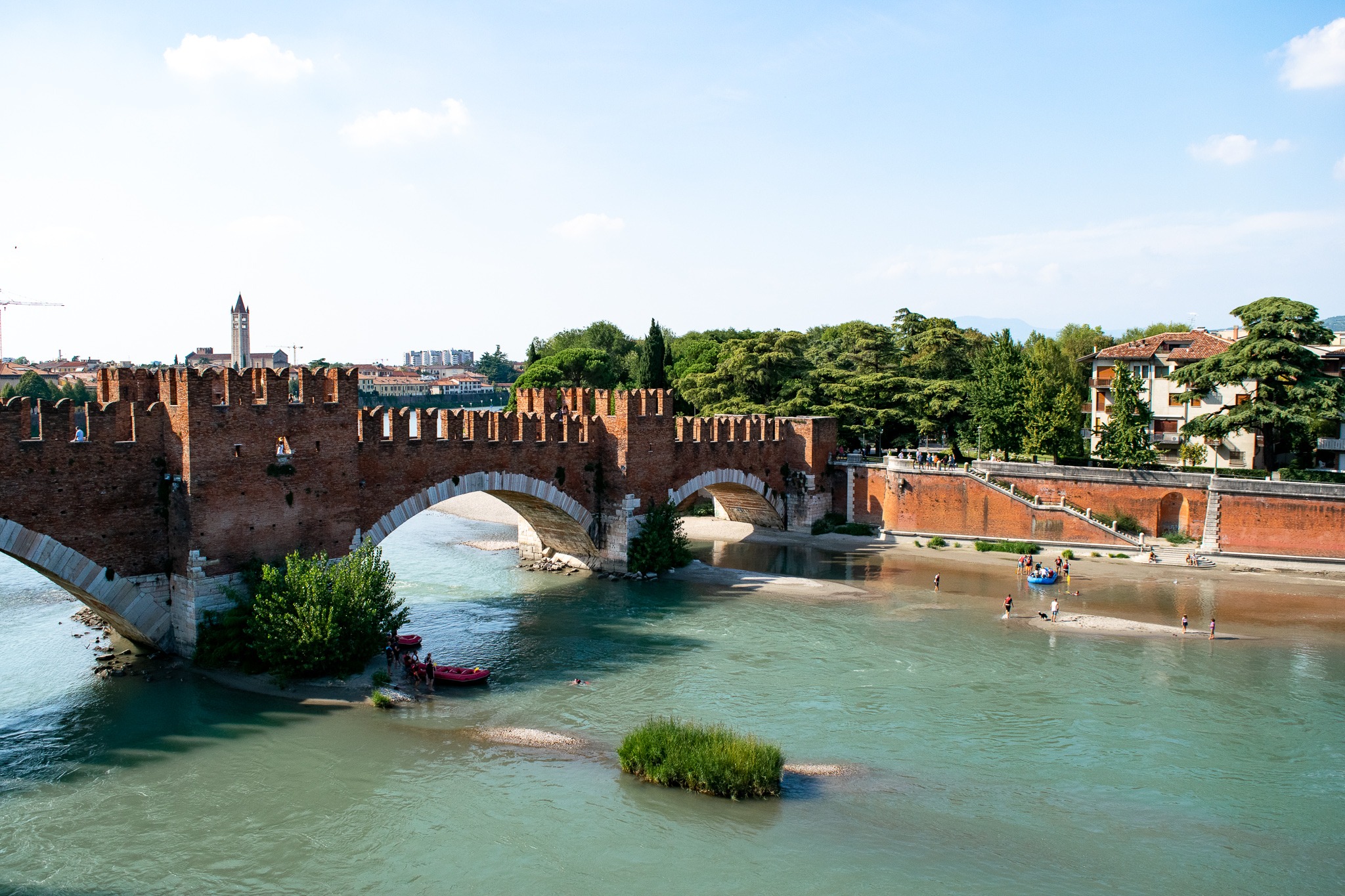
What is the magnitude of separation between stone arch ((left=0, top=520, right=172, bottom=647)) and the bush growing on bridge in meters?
1.36

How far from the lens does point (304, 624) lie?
22031 mm

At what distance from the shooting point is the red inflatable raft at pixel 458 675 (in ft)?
76.2

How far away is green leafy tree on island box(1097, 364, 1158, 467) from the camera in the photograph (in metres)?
42.1

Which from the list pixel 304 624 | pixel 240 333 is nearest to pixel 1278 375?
pixel 304 624

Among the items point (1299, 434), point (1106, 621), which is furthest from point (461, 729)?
point (1299, 434)

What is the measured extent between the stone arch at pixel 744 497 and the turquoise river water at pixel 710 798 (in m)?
12.2

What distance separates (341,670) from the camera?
22.8m

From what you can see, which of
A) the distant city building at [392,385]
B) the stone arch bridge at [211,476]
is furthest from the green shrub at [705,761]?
the distant city building at [392,385]

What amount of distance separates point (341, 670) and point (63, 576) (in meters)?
6.24

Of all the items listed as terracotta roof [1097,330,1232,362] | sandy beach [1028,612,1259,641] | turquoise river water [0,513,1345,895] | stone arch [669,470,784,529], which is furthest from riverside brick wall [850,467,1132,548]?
terracotta roof [1097,330,1232,362]

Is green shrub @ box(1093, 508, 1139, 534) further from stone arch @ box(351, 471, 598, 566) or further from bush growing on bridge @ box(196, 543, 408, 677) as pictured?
bush growing on bridge @ box(196, 543, 408, 677)

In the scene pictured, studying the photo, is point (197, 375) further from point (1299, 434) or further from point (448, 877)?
point (1299, 434)

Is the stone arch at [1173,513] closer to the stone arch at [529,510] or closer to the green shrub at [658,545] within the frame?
the green shrub at [658,545]

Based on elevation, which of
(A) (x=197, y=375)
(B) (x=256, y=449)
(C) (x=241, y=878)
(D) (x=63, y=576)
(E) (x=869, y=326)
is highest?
(E) (x=869, y=326)
